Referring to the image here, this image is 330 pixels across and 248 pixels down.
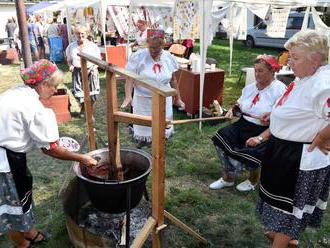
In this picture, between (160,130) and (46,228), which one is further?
(46,228)

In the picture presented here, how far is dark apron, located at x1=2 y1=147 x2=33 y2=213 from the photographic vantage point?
2350 millimetres

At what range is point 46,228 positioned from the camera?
123 inches

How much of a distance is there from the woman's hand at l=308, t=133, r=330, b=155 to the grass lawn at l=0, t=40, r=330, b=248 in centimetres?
132

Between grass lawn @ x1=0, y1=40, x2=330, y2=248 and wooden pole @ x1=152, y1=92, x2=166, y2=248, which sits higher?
wooden pole @ x1=152, y1=92, x2=166, y2=248

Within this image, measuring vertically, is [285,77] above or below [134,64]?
below

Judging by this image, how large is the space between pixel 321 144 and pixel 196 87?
14.0 feet

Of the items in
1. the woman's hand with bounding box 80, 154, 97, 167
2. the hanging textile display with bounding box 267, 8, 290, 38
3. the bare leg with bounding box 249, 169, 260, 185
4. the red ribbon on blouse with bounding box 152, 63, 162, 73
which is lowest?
the bare leg with bounding box 249, 169, 260, 185

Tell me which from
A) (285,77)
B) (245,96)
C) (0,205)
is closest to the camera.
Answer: (0,205)

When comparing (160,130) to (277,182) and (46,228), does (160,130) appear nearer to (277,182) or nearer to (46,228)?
(277,182)

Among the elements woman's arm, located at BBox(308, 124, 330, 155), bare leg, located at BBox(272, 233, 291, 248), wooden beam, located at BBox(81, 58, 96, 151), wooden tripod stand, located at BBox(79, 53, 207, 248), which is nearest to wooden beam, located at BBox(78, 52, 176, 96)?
wooden tripod stand, located at BBox(79, 53, 207, 248)

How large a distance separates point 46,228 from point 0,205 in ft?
2.68

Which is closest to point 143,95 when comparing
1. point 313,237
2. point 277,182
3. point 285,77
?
point 277,182

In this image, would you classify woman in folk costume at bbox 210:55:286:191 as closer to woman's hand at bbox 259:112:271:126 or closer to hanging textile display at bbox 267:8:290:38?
woman's hand at bbox 259:112:271:126

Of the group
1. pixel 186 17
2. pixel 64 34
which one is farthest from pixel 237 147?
pixel 64 34
